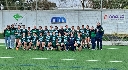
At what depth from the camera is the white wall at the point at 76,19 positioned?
35844mm

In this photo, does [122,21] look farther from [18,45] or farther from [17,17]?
[18,45]

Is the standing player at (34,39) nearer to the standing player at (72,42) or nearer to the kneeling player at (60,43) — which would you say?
the kneeling player at (60,43)

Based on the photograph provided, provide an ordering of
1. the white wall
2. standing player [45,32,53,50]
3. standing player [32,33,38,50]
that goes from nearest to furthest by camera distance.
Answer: standing player [45,32,53,50] → standing player [32,33,38,50] → the white wall

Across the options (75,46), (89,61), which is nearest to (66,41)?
(75,46)

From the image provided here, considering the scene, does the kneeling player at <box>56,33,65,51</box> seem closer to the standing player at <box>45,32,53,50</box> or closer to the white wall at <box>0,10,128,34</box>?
the standing player at <box>45,32,53,50</box>

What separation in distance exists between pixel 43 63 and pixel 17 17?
842 inches

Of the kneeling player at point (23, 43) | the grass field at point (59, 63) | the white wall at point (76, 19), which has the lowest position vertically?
the grass field at point (59, 63)

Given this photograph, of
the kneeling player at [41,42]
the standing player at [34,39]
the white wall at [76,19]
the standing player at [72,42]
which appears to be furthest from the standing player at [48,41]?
the white wall at [76,19]

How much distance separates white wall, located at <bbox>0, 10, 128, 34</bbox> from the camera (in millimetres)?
35844

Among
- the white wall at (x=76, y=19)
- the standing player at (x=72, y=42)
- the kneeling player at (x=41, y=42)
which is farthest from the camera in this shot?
the white wall at (x=76, y=19)

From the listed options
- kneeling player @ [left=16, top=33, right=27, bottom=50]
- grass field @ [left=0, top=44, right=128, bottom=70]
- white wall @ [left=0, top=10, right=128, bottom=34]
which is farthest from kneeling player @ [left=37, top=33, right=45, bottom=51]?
white wall @ [left=0, top=10, right=128, bottom=34]

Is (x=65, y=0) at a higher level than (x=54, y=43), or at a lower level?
higher

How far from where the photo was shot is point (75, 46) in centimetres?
2236

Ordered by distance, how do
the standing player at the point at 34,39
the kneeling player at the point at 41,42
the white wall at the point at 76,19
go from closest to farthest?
the kneeling player at the point at 41,42 < the standing player at the point at 34,39 < the white wall at the point at 76,19
